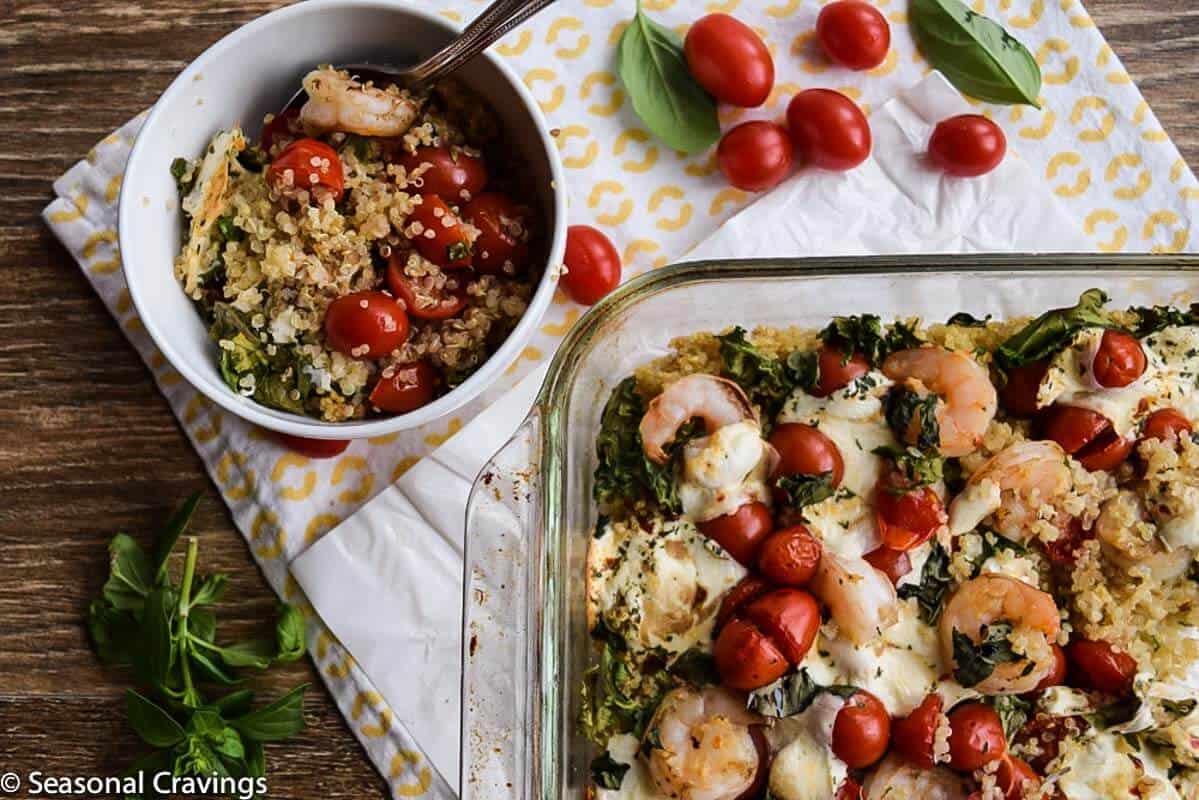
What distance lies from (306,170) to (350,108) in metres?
0.11

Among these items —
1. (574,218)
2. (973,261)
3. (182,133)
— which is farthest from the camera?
(574,218)

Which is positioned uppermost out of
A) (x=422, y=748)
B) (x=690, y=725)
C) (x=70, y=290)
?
(x=70, y=290)

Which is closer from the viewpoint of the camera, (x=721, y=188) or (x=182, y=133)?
(x=182, y=133)

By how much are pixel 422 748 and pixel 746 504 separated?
0.72m

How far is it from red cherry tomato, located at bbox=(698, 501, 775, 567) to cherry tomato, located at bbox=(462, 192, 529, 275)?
565 millimetres

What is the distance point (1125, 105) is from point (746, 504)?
107cm

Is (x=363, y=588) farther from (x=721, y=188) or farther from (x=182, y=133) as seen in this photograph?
(x=721, y=188)

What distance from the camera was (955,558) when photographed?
63.0 inches

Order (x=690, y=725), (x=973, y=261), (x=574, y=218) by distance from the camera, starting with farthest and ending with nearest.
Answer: (x=574, y=218) → (x=973, y=261) → (x=690, y=725)

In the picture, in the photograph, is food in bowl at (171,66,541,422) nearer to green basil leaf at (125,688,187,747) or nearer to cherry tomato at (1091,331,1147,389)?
green basil leaf at (125,688,187,747)

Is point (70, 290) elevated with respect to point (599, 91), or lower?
lower

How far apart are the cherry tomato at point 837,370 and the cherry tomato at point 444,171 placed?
0.60m

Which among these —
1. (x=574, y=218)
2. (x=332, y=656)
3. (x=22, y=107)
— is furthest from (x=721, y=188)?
(x=22, y=107)

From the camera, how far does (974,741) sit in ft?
4.94
